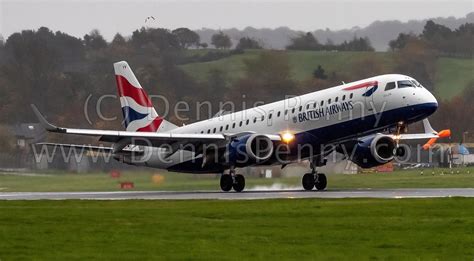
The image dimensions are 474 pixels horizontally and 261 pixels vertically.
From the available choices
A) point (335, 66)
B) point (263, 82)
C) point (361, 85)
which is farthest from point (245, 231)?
point (335, 66)

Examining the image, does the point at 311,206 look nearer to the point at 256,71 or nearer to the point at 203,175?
the point at 203,175

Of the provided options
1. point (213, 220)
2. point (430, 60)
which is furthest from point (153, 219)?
point (430, 60)

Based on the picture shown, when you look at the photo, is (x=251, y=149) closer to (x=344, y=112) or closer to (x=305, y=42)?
(x=344, y=112)

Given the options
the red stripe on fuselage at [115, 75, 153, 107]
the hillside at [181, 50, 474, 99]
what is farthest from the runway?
the hillside at [181, 50, 474, 99]

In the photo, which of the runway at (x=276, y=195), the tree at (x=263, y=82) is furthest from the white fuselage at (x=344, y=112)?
the tree at (x=263, y=82)

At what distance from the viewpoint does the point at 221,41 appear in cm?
8950

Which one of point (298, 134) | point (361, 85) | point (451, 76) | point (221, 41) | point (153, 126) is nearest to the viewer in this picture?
point (361, 85)

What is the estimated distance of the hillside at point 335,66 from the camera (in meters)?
80.8

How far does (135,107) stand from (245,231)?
2950 cm

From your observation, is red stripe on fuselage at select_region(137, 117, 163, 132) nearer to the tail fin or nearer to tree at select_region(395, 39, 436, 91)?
the tail fin

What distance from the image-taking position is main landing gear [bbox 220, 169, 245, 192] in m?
49.5

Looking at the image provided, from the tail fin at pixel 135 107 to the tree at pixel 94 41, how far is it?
93.4ft

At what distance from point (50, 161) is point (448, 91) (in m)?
39.3

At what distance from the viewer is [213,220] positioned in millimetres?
29438
